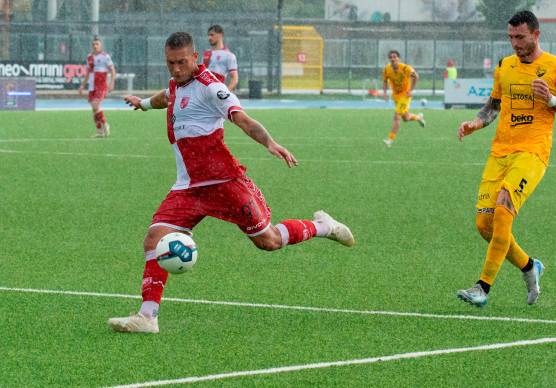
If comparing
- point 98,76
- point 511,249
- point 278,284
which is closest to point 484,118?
point 511,249

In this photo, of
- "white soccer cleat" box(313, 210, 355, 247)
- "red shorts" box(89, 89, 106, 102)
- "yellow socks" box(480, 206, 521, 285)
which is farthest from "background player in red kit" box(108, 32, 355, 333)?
"red shorts" box(89, 89, 106, 102)

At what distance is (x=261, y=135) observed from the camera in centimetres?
833

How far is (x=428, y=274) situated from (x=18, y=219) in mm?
5519

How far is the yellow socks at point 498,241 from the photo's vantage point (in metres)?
9.37

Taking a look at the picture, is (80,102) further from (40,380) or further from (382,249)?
(40,380)

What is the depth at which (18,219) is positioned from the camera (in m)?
14.5

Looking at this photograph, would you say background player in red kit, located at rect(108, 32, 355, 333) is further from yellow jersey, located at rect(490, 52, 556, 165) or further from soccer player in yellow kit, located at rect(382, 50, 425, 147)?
soccer player in yellow kit, located at rect(382, 50, 425, 147)

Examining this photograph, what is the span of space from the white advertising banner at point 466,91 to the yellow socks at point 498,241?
40.1 meters

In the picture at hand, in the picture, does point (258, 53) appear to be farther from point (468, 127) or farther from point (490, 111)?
point (468, 127)

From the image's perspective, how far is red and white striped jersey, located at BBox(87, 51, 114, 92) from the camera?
99.5 ft

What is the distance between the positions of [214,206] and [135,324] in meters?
1.05

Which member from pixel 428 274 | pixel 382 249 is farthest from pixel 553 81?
pixel 382 249

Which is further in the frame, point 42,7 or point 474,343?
point 42,7

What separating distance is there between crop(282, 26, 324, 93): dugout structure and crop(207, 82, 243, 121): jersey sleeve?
53.5m
